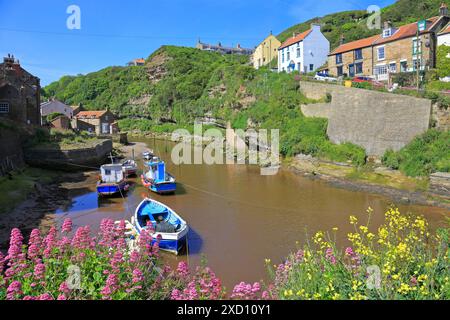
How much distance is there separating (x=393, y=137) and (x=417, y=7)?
45275mm

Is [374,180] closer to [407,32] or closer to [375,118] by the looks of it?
[375,118]

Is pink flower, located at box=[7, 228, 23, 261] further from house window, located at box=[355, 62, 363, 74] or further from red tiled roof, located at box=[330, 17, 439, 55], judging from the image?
house window, located at box=[355, 62, 363, 74]

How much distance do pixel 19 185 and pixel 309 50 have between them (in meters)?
34.2

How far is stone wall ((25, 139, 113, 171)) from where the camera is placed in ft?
82.9

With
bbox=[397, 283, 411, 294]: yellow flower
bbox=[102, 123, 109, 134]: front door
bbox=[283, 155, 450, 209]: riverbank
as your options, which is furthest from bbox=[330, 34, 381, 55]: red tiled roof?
bbox=[102, 123, 109, 134]: front door

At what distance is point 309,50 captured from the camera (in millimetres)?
41688

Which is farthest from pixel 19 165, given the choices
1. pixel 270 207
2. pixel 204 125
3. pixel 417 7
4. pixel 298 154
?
pixel 417 7

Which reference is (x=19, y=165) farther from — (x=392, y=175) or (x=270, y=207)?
(x=392, y=175)

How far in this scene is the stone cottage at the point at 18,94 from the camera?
91.6 ft

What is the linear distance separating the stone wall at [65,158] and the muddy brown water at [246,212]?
3993 mm

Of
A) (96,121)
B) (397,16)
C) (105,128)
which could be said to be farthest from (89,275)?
(397,16)

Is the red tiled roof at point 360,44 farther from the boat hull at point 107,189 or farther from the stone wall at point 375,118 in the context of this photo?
the boat hull at point 107,189

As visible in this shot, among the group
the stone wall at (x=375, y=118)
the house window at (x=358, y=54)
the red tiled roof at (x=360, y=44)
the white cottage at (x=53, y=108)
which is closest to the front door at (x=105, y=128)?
the white cottage at (x=53, y=108)

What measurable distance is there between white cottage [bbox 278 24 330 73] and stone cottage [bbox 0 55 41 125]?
28848 millimetres
